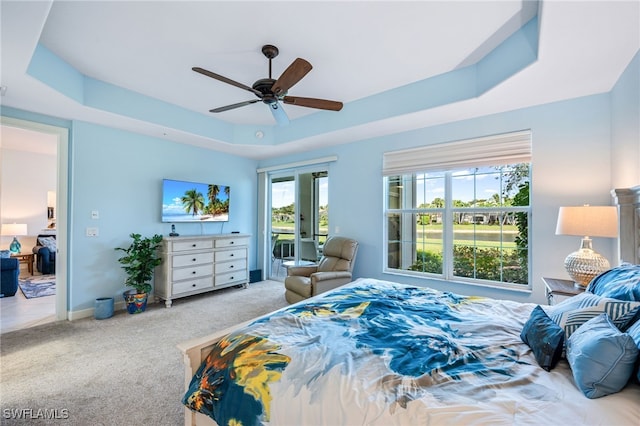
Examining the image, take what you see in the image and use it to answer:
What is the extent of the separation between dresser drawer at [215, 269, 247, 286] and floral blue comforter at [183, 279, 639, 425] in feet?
10.2

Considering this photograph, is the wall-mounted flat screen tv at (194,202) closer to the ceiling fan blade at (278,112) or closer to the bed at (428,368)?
the ceiling fan blade at (278,112)

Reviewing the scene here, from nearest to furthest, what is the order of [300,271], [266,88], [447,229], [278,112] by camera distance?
[266,88], [278,112], [447,229], [300,271]

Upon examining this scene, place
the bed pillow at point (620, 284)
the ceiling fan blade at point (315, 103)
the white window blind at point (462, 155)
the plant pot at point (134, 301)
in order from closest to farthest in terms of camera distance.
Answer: the bed pillow at point (620, 284) < the ceiling fan blade at point (315, 103) < the white window blind at point (462, 155) < the plant pot at point (134, 301)

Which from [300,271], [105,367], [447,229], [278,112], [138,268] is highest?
[278,112]

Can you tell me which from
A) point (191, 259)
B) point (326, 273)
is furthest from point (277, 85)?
point (191, 259)

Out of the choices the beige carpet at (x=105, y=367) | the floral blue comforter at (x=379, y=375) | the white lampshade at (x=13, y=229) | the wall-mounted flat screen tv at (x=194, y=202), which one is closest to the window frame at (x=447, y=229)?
the floral blue comforter at (x=379, y=375)

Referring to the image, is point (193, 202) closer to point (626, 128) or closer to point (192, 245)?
point (192, 245)

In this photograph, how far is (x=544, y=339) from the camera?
1.20 metres

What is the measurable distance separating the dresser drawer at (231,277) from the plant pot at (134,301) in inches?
41.4

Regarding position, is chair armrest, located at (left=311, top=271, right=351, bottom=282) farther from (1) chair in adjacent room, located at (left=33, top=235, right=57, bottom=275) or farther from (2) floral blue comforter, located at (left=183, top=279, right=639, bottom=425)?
(1) chair in adjacent room, located at (left=33, top=235, right=57, bottom=275)

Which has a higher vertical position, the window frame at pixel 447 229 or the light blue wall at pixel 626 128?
the light blue wall at pixel 626 128

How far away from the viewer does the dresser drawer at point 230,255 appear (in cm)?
444

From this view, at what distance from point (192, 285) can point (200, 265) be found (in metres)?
0.31

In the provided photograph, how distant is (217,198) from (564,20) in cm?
465
